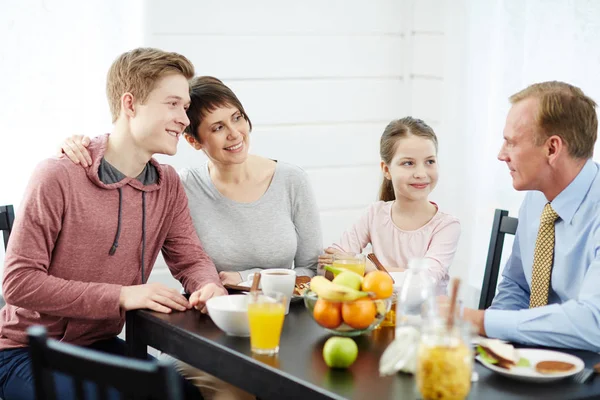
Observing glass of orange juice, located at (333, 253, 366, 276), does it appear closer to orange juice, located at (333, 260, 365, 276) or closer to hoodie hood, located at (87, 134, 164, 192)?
orange juice, located at (333, 260, 365, 276)

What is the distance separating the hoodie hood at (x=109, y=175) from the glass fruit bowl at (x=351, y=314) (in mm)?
749

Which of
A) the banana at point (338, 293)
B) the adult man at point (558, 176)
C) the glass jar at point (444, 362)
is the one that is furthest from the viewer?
the adult man at point (558, 176)

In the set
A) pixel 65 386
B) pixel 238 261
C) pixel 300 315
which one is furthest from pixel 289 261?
pixel 65 386

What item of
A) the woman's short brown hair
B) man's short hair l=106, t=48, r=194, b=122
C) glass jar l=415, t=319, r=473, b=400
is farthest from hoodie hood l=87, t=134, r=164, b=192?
glass jar l=415, t=319, r=473, b=400

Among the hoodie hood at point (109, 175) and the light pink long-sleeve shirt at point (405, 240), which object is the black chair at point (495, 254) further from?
the hoodie hood at point (109, 175)

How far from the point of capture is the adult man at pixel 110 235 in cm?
213

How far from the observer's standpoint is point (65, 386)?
6.94 ft

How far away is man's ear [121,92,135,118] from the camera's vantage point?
7.65ft

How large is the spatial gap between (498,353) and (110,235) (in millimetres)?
1126

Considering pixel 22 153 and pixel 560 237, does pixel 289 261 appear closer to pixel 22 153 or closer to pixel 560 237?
pixel 560 237

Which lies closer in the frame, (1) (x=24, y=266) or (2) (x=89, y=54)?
(1) (x=24, y=266)

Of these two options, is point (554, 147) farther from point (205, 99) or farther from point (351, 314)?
point (205, 99)

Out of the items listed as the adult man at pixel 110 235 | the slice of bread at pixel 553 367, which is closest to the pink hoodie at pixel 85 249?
the adult man at pixel 110 235

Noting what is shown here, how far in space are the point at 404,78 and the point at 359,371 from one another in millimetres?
2546
